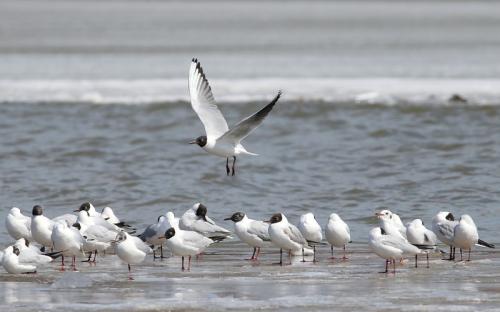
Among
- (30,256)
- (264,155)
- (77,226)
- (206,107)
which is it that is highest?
(206,107)

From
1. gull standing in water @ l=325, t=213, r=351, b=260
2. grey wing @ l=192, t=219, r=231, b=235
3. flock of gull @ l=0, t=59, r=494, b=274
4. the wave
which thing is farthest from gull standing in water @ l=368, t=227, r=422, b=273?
the wave

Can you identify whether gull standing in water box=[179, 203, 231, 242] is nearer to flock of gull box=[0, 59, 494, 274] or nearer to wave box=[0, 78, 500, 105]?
flock of gull box=[0, 59, 494, 274]

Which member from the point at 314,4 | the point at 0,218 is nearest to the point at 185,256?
the point at 0,218

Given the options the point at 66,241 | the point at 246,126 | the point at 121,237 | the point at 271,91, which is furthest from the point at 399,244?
the point at 271,91

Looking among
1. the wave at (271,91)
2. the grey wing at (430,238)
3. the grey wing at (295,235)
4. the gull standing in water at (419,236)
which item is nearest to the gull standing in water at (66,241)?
the grey wing at (295,235)

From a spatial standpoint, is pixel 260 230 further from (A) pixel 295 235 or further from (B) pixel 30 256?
(B) pixel 30 256

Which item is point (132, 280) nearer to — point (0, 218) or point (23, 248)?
point (23, 248)

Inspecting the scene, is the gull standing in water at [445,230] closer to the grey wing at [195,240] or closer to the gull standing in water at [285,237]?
the gull standing in water at [285,237]

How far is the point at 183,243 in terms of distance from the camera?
11734 mm

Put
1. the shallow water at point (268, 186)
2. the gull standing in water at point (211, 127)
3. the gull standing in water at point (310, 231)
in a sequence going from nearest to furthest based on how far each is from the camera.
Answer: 1. the shallow water at point (268, 186)
2. the gull standing in water at point (310, 231)
3. the gull standing in water at point (211, 127)

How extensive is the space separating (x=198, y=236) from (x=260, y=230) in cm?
91

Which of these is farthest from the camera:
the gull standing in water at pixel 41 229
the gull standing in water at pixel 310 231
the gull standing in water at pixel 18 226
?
the gull standing in water at pixel 18 226

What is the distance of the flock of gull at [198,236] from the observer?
37.3 ft

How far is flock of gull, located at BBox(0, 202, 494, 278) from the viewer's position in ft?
37.3
